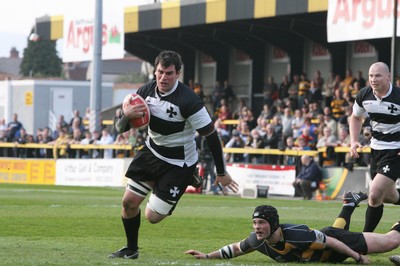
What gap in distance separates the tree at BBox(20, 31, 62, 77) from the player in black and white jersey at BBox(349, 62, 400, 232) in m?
121

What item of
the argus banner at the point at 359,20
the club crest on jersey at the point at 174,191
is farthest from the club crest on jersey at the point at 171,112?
the argus banner at the point at 359,20

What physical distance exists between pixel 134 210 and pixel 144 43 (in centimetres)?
3353

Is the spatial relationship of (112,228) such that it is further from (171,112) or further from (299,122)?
(299,122)

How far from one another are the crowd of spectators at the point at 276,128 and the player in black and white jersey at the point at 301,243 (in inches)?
591

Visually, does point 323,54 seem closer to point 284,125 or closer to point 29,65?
point 284,125

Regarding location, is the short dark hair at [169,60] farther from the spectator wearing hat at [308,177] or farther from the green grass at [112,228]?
the spectator wearing hat at [308,177]

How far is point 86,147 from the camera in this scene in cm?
3562

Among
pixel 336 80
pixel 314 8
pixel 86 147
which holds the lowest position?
pixel 86 147

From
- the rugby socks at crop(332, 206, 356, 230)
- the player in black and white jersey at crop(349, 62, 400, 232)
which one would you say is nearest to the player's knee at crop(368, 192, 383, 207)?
the player in black and white jersey at crop(349, 62, 400, 232)

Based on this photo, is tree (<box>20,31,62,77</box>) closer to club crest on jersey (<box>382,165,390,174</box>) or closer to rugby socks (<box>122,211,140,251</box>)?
club crest on jersey (<box>382,165,390,174</box>)

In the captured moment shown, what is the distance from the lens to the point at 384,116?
11734mm

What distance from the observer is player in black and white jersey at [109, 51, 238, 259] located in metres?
10.3

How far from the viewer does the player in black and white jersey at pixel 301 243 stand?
9891 mm

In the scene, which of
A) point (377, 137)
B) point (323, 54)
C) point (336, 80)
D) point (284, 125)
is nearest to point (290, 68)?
point (323, 54)
